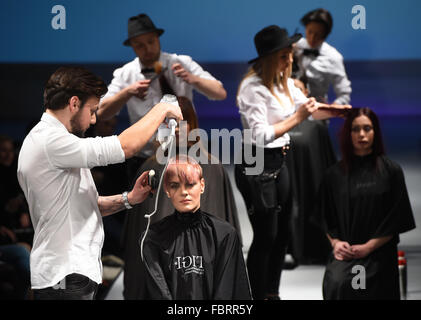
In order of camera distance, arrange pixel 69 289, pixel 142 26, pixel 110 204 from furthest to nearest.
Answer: pixel 142 26
pixel 110 204
pixel 69 289

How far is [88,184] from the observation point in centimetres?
324

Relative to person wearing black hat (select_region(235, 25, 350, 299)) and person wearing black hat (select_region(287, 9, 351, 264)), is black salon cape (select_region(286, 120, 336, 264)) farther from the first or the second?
person wearing black hat (select_region(235, 25, 350, 299))

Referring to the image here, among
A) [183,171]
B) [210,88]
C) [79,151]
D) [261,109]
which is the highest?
[210,88]

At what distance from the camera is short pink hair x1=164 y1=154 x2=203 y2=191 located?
363 cm

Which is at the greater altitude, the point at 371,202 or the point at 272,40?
the point at 272,40

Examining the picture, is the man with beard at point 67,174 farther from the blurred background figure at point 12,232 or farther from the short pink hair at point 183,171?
the blurred background figure at point 12,232

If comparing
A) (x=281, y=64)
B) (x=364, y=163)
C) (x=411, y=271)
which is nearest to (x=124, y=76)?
(x=281, y=64)

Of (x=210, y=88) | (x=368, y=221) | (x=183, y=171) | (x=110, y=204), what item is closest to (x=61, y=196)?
(x=110, y=204)

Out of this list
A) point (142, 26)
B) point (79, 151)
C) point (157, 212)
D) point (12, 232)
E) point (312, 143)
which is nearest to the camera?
point (79, 151)

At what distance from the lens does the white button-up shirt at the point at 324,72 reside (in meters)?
4.55

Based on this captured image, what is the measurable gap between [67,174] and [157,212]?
0.79m

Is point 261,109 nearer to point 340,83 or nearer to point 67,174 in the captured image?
point 340,83

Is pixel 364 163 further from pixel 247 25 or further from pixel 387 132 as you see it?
pixel 247 25

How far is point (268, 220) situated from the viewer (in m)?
4.28
